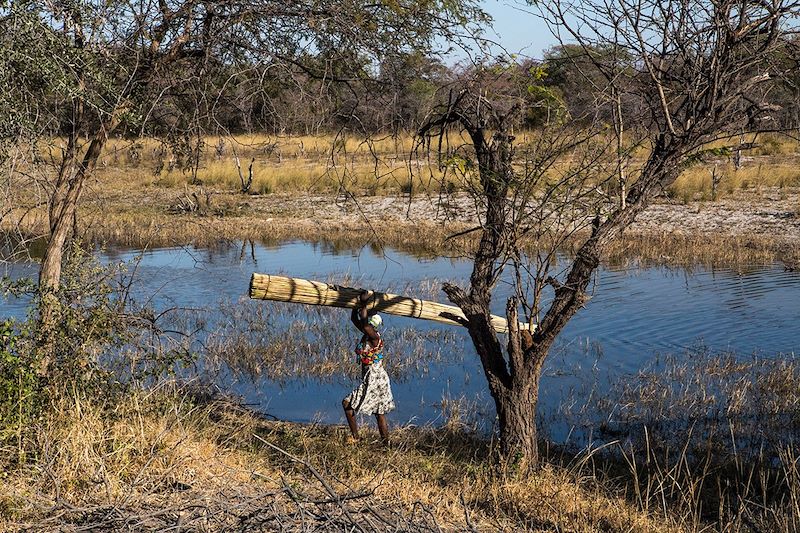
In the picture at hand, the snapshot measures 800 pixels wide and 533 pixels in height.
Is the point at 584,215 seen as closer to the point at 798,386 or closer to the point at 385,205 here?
the point at 798,386

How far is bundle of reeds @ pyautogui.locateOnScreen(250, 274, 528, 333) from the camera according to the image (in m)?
7.40

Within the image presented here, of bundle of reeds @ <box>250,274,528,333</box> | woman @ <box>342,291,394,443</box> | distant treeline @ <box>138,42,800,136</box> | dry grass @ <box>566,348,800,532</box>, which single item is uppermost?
distant treeline @ <box>138,42,800,136</box>

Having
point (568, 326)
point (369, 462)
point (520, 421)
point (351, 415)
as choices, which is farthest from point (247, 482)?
point (568, 326)

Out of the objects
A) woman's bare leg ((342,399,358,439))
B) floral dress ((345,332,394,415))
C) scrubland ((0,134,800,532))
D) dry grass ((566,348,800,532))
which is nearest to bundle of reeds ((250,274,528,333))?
floral dress ((345,332,394,415))

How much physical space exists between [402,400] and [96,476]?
218 inches

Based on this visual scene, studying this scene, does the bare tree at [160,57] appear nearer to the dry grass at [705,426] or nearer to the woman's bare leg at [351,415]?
the woman's bare leg at [351,415]

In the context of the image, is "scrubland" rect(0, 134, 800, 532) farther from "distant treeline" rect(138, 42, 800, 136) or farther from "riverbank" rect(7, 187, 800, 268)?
"riverbank" rect(7, 187, 800, 268)

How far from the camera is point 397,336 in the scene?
44.6ft

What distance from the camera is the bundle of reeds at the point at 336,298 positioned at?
740 cm

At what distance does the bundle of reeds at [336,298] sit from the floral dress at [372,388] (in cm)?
67

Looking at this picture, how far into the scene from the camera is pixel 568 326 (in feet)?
46.1

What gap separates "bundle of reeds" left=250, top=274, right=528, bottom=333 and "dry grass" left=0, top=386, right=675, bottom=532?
1155 mm

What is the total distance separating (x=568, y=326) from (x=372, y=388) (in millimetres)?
5989

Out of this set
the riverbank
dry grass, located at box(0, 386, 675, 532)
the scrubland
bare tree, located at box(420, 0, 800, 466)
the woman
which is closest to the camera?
dry grass, located at box(0, 386, 675, 532)
